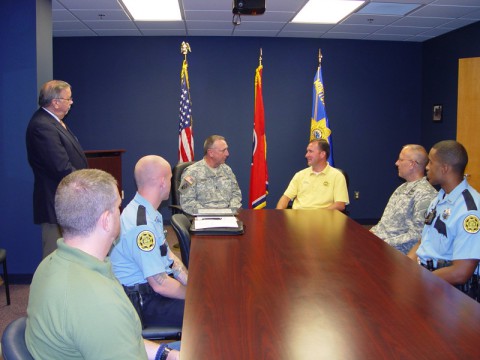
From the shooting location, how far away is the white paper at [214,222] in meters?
2.63

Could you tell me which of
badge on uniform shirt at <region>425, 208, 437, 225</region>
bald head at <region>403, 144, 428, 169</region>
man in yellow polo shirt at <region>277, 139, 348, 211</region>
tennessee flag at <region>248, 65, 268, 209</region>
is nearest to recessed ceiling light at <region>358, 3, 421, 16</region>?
tennessee flag at <region>248, 65, 268, 209</region>

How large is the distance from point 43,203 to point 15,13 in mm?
1669

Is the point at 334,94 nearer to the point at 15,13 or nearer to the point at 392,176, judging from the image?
the point at 392,176

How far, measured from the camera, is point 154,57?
668 centimetres

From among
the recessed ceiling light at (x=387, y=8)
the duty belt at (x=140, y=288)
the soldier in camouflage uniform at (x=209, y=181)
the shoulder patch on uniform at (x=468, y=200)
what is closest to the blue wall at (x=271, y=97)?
the recessed ceiling light at (x=387, y=8)

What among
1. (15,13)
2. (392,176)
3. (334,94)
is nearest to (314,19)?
(334,94)

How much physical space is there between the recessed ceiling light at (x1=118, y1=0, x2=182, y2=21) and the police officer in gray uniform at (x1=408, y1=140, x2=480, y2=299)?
3439mm

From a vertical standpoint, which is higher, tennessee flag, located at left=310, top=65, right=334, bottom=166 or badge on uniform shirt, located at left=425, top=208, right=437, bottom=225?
tennessee flag, located at left=310, top=65, right=334, bottom=166

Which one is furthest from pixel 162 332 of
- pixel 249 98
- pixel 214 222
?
pixel 249 98

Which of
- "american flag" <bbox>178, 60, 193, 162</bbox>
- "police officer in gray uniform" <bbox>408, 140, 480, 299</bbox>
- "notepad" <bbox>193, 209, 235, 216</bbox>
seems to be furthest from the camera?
"american flag" <bbox>178, 60, 193, 162</bbox>

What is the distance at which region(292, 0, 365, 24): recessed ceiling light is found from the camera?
4.84 metres

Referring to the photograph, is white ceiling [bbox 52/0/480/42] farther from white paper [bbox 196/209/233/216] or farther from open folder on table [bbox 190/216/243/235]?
open folder on table [bbox 190/216/243/235]

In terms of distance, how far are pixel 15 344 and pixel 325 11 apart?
4.89m

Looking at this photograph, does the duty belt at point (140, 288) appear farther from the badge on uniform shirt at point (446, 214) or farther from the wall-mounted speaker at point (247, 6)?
the wall-mounted speaker at point (247, 6)
